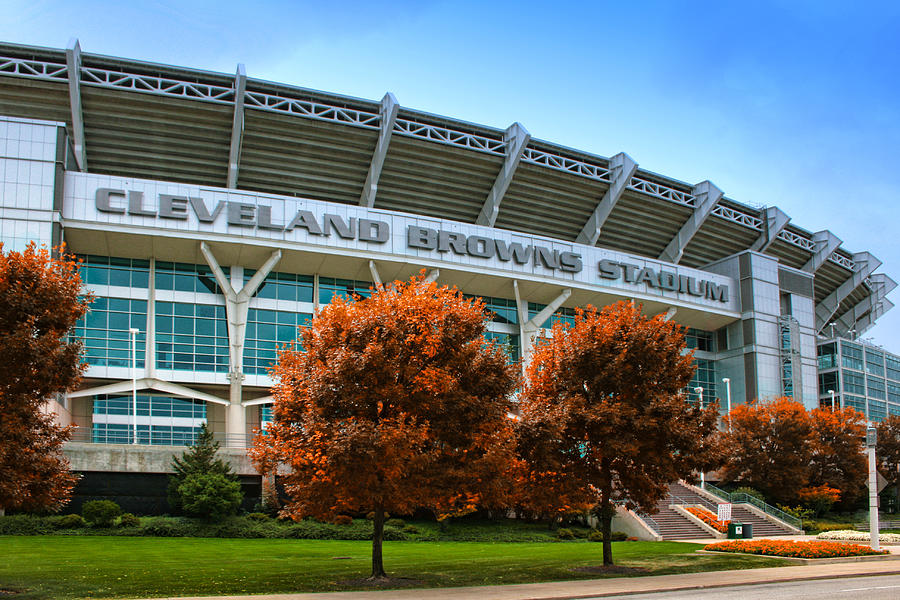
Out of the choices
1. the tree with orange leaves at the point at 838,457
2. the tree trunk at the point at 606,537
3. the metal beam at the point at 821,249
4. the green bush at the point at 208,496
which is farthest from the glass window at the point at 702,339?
Answer: the tree trunk at the point at 606,537

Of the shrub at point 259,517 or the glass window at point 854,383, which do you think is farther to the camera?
the glass window at point 854,383

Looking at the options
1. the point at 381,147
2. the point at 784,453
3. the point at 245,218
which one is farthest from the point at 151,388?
the point at 784,453

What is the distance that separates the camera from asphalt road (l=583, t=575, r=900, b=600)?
16.6m

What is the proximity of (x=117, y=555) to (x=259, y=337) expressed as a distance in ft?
87.0

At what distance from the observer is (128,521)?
3388 centimetres

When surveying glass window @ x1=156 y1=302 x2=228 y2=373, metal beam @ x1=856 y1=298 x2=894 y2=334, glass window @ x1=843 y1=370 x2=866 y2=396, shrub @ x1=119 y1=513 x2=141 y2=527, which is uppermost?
metal beam @ x1=856 y1=298 x2=894 y2=334

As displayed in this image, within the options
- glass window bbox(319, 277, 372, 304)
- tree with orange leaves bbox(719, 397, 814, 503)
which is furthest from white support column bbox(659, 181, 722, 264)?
glass window bbox(319, 277, 372, 304)

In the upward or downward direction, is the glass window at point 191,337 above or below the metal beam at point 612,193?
below

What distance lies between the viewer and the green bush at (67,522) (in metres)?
32.7

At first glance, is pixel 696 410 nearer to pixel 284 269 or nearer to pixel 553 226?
pixel 284 269

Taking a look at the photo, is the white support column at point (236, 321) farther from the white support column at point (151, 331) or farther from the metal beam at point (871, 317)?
the metal beam at point (871, 317)

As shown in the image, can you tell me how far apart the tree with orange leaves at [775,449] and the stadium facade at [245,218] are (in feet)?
17.3

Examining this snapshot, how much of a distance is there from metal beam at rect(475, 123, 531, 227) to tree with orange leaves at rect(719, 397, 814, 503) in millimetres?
22057

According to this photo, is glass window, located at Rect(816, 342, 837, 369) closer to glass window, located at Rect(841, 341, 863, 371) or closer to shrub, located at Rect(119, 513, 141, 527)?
glass window, located at Rect(841, 341, 863, 371)
